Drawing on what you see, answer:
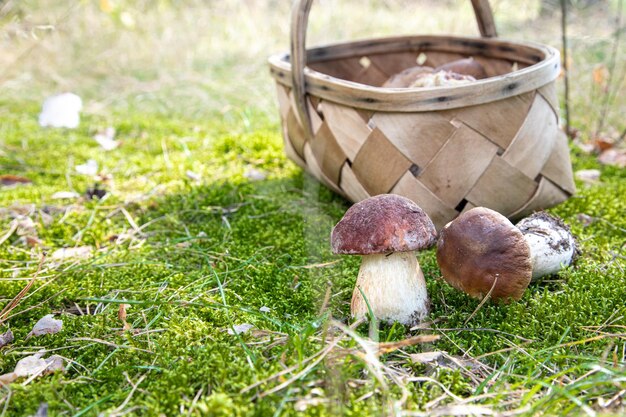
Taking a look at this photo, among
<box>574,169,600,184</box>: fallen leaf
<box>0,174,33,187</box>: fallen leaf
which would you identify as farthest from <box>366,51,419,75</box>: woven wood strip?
<box>0,174,33,187</box>: fallen leaf

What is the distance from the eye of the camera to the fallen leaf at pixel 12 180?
3.29 metres

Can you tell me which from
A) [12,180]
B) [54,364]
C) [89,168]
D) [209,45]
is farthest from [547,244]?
[209,45]

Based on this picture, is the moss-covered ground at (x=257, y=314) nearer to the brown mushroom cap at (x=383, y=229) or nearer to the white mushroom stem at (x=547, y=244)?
the white mushroom stem at (x=547, y=244)

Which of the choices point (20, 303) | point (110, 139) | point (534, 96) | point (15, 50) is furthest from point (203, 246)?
point (15, 50)

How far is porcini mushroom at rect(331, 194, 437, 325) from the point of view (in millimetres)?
1623

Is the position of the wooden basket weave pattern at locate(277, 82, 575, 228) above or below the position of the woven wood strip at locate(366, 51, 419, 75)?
below

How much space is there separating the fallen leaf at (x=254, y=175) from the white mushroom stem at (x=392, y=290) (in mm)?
1513

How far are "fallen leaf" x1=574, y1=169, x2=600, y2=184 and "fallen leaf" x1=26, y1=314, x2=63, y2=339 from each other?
271 centimetres

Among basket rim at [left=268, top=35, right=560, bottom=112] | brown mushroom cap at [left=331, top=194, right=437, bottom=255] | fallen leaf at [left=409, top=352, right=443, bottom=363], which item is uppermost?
basket rim at [left=268, top=35, right=560, bottom=112]

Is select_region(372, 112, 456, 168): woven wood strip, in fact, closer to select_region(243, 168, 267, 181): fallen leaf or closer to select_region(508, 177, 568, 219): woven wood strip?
select_region(508, 177, 568, 219): woven wood strip

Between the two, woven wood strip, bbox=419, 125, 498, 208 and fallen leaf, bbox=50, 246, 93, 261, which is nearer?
woven wood strip, bbox=419, 125, 498, 208

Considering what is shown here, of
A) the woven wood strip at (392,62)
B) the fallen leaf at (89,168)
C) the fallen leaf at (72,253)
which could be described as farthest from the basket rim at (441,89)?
the fallen leaf at (89,168)

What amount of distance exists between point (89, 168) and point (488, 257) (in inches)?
101

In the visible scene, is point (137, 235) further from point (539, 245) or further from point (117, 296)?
point (539, 245)
